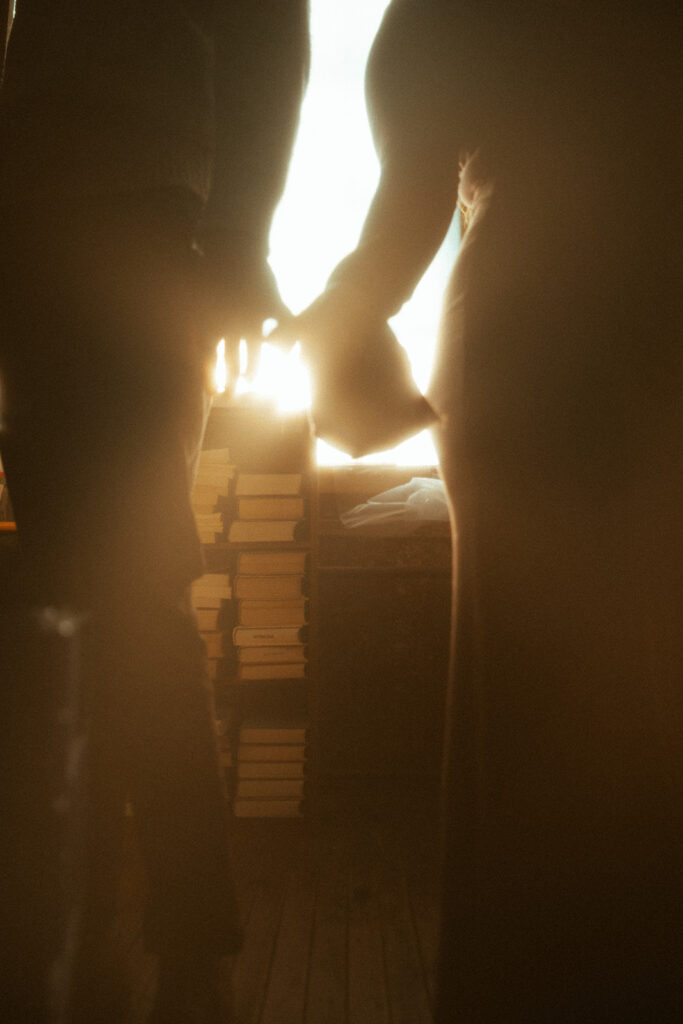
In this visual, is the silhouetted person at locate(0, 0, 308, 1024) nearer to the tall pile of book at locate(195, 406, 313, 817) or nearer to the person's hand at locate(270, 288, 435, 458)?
the person's hand at locate(270, 288, 435, 458)

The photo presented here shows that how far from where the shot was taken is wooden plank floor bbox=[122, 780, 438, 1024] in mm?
928

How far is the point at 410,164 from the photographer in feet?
2.45

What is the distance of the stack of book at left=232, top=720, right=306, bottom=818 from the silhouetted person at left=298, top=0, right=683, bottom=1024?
101 centimetres

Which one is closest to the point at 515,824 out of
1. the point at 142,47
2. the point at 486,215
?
the point at 486,215

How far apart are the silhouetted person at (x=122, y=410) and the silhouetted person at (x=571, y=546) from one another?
273 millimetres

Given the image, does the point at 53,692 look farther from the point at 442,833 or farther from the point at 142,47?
the point at 142,47

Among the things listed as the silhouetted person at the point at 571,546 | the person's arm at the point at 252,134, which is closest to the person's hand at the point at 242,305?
the person's arm at the point at 252,134

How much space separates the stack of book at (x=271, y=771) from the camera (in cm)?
161

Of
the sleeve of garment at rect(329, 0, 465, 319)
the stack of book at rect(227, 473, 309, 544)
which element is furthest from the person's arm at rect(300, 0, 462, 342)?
the stack of book at rect(227, 473, 309, 544)

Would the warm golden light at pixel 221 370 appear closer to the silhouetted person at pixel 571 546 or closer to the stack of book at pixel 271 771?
the silhouetted person at pixel 571 546

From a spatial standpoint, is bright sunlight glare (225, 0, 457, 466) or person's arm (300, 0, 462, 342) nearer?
person's arm (300, 0, 462, 342)

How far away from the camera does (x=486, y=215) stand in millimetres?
677

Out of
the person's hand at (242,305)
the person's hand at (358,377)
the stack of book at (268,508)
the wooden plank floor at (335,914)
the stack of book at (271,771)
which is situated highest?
the person's hand at (242,305)

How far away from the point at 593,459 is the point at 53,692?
50 cm
